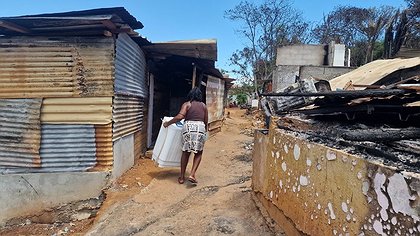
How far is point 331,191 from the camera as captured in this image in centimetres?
233

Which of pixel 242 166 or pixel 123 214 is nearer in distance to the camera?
pixel 123 214

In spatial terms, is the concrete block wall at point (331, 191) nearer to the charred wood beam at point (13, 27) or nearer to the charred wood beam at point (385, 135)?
the charred wood beam at point (385, 135)

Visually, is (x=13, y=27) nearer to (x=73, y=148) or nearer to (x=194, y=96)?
(x=73, y=148)

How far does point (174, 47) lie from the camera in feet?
22.1

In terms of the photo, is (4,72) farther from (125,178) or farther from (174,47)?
(174,47)

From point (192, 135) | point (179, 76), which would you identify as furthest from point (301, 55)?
point (192, 135)

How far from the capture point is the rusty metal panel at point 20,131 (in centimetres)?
498

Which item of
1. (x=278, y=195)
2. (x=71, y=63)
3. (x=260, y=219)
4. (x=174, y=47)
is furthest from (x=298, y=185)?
(x=174, y=47)

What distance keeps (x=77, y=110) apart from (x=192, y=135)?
1834 mm

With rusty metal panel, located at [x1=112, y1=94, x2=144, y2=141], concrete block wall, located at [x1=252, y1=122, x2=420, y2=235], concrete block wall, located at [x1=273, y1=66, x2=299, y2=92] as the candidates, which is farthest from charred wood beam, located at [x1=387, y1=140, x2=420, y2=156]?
concrete block wall, located at [x1=273, y1=66, x2=299, y2=92]

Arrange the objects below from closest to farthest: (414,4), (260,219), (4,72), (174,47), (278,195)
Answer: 1. (278,195)
2. (260,219)
3. (4,72)
4. (174,47)
5. (414,4)

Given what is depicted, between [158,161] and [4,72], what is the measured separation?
9.13 feet

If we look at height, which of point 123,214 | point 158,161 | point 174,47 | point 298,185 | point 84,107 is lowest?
point 123,214

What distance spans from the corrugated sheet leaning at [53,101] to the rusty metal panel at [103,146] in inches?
0.6
